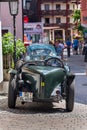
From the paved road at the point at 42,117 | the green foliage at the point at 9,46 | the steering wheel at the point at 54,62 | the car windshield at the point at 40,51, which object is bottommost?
the car windshield at the point at 40,51

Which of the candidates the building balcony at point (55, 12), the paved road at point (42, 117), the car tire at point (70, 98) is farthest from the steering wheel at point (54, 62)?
the building balcony at point (55, 12)

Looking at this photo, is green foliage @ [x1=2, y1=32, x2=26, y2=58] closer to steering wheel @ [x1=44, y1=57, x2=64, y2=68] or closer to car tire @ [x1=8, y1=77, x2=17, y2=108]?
steering wheel @ [x1=44, y1=57, x2=64, y2=68]

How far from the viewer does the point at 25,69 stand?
1155 cm

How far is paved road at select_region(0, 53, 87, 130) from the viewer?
30.8ft

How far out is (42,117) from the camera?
10.5 m

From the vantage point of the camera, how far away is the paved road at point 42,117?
9.40 m

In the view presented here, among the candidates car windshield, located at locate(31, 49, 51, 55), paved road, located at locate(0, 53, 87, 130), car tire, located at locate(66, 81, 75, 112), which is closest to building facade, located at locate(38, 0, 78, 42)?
car windshield, located at locate(31, 49, 51, 55)

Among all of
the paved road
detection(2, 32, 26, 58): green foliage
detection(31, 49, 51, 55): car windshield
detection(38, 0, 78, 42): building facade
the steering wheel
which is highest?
the steering wheel

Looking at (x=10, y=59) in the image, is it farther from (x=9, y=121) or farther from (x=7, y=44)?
(x=9, y=121)

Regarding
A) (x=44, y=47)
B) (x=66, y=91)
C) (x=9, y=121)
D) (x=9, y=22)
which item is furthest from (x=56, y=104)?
(x=9, y=22)

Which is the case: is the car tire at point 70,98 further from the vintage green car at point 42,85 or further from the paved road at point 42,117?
the paved road at point 42,117

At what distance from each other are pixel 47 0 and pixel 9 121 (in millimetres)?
88970

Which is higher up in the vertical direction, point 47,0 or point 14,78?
point 14,78

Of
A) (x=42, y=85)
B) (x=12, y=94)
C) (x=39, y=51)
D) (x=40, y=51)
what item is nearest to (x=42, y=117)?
(x=42, y=85)
